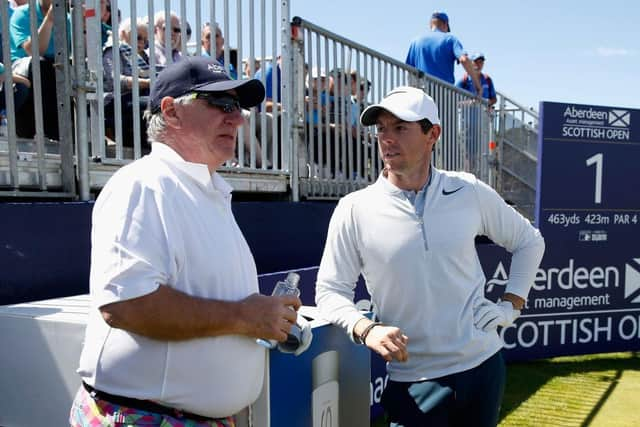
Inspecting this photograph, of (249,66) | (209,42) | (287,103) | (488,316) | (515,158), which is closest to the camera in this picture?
(488,316)

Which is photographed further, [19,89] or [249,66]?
[249,66]

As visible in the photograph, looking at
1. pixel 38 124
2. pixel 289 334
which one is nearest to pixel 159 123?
pixel 289 334

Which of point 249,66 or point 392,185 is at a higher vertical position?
point 249,66

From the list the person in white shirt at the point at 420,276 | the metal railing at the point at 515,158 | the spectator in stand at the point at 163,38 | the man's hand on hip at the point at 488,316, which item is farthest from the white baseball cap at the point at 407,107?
the metal railing at the point at 515,158

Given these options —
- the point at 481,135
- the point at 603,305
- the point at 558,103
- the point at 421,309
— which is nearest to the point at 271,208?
the point at 421,309

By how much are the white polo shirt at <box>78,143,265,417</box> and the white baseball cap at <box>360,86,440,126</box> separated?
3.23 ft

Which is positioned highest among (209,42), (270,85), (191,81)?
(209,42)

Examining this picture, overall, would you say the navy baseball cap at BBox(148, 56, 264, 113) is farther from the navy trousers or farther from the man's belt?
the navy trousers

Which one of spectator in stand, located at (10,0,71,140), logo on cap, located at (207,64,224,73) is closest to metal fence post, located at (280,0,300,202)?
spectator in stand, located at (10,0,71,140)

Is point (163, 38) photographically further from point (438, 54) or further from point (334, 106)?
point (438, 54)

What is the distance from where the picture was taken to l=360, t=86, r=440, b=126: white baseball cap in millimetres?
2500

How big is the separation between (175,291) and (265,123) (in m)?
3.14

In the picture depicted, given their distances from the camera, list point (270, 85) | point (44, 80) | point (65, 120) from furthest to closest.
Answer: point (270, 85), point (44, 80), point (65, 120)

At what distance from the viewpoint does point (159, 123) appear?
1.85 m
